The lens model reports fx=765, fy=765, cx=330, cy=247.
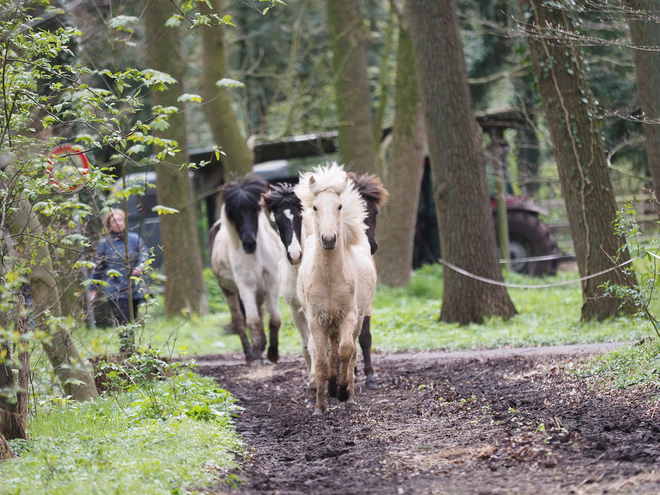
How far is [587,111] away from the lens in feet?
35.1

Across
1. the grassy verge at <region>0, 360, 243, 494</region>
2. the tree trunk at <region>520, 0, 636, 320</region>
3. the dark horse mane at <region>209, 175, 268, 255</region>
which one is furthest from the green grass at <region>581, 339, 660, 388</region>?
the dark horse mane at <region>209, 175, 268, 255</region>

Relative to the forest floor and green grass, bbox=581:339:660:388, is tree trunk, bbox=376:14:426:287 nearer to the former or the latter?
the forest floor

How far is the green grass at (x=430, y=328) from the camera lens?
10.0 meters

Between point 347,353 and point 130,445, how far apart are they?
240cm

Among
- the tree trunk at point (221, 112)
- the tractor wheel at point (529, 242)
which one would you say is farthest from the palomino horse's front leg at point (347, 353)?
the tractor wheel at point (529, 242)

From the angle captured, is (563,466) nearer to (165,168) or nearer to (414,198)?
(165,168)

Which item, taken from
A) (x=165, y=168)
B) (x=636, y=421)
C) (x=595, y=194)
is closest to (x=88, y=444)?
(x=636, y=421)

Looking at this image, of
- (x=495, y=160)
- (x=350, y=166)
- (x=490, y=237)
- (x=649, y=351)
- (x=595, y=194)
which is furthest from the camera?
(x=495, y=160)

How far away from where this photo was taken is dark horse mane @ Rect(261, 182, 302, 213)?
870 cm

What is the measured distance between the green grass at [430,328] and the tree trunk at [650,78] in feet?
7.10

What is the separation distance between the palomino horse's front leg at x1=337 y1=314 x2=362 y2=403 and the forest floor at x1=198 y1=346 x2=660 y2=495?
17 centimetres

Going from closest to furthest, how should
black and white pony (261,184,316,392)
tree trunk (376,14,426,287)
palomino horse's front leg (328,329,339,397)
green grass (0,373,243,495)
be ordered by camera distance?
green grass (0,373,243,495)
palomino horse's front leg (328,329,339,397)
black and white pony (261,184,316,392)
tree trunk (376,14,426,287)

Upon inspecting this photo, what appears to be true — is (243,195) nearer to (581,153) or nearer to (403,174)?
(581,153)

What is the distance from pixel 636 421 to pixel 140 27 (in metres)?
21.1
